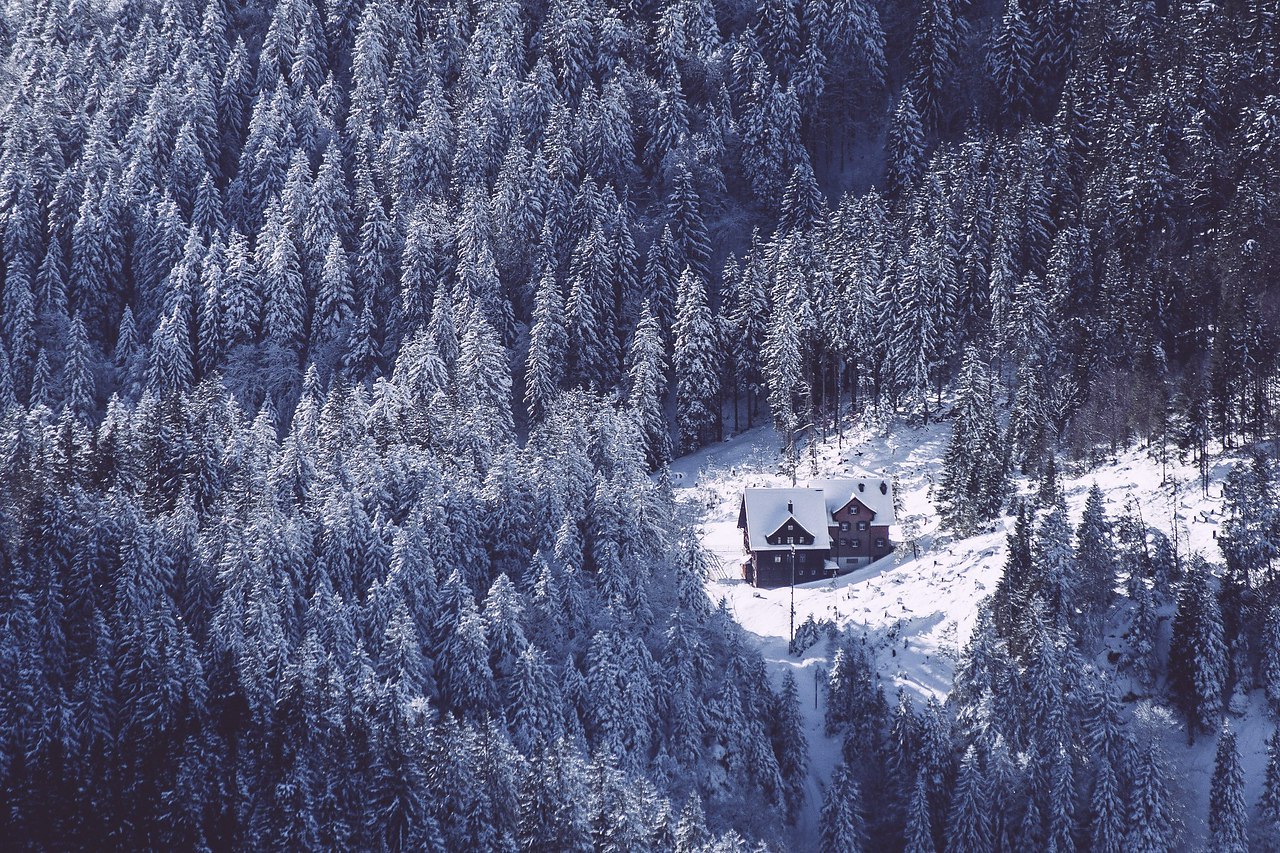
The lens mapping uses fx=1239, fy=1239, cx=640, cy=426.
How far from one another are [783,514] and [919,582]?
28.6 ft

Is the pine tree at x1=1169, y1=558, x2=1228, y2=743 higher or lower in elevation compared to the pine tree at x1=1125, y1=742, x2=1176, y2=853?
higher

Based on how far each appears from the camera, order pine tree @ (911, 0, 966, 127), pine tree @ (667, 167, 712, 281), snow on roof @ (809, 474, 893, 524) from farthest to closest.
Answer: pine tree @ (911, 0, 966, 127), pine tree @ (667, 167, 712, 281), snow on roof @ (809, 474, 893, 524)

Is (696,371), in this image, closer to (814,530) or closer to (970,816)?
Answer: (814,530)

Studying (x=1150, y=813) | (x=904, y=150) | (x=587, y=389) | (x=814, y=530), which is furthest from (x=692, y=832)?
(x=904, y=150)

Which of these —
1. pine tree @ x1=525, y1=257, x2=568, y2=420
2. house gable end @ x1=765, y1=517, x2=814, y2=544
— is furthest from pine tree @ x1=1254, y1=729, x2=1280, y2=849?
pine tree @ x1=525, y1=257, x2=568, y2=420

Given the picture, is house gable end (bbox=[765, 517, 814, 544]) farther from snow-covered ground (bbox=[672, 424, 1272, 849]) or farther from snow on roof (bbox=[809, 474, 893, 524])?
snow-covered ground (bbox=[672, 424, 1272, 849])

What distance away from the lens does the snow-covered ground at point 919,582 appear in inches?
2093

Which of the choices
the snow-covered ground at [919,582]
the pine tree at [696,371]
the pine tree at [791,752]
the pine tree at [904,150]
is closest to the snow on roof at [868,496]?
the snow-covered ground at [919,582]

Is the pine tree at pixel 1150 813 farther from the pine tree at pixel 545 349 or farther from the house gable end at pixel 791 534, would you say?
the pine tree at pixel 545 349

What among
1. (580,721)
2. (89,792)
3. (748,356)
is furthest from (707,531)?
(89,792)

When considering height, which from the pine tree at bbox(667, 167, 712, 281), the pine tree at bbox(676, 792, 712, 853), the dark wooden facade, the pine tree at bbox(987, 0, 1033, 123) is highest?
the pine tree at bbox(987, 0, 1033, 123)

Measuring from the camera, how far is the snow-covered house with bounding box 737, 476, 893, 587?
67.4 meters

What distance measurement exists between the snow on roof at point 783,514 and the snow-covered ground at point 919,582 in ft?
8.40

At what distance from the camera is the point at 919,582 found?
6259 centimetres
